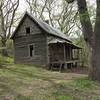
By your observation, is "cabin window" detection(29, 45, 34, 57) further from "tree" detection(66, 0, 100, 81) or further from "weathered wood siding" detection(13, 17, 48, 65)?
"tree" detection(66, 0, 100, 81)

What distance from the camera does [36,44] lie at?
27.1m

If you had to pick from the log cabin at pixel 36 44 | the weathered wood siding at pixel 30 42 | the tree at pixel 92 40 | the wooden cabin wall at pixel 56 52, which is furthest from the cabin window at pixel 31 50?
the tree at pixel 92 40

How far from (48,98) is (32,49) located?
18.4m

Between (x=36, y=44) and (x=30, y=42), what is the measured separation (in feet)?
2.98

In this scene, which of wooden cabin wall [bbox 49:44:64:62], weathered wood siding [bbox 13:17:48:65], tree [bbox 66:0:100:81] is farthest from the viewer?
wooden cabin wall [bbox 49:44:64:62]

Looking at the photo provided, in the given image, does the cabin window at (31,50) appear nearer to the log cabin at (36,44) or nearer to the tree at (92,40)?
the log cabin at (36,44)

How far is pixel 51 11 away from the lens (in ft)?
168

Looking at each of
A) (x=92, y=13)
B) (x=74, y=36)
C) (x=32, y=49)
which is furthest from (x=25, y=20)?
(x=74, y=36)

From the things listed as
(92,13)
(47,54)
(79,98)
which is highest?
(92,13)

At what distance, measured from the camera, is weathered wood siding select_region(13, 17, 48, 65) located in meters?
26.6

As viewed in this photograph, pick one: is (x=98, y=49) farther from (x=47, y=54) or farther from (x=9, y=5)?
(x=9, y=5)

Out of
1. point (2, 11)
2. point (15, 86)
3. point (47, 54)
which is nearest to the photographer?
point (15, 86)

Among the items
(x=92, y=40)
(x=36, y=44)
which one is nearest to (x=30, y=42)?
(x=36, y=44)

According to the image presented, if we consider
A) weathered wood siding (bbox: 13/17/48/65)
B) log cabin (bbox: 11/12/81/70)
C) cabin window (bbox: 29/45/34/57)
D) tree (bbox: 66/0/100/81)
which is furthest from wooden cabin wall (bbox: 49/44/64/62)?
tree (bbox: 66/0/100/81)
